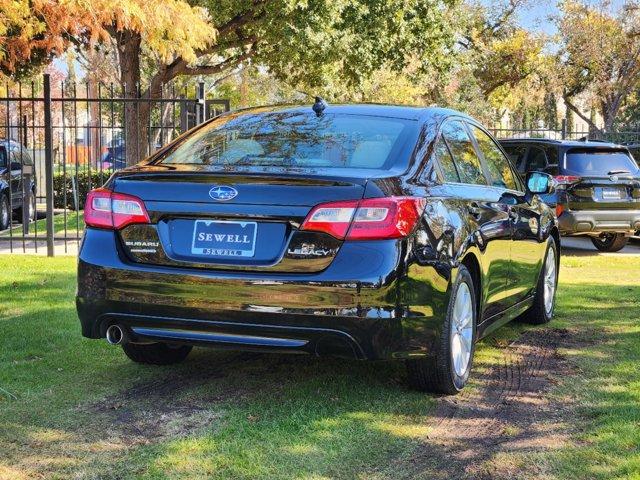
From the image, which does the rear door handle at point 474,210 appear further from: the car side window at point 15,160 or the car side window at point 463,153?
the car side window at point 15,160

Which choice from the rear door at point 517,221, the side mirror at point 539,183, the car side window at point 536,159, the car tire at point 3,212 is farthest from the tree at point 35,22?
the car tire at point 3,212

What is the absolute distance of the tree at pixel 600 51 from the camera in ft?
116

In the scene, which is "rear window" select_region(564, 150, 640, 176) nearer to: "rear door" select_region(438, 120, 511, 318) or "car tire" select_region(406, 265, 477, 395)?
"rear door" select_region(438, 120, 511, 318)

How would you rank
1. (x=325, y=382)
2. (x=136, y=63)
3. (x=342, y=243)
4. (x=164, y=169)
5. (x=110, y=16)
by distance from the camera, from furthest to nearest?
1. (x=136, y=63)
2. (x=110, y=16)
3. (x=325, y=382)
4. (x=164, y=169)
5. (x=342, y=243)

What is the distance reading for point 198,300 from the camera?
428 centimetres

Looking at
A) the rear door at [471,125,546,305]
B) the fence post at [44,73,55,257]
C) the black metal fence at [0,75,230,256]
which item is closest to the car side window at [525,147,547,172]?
the black metal fence at [0,75,230,256]

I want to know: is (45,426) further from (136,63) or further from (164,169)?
(136,63)

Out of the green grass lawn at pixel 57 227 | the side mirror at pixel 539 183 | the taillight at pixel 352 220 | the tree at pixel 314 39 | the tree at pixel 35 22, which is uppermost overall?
the tree at pixel 314 39

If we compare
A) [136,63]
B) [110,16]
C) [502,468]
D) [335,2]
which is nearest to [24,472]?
[502,468]

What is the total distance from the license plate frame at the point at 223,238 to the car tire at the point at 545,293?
3.42m

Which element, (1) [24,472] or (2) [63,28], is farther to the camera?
(2) [63,28]

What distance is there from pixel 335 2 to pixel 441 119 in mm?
14282

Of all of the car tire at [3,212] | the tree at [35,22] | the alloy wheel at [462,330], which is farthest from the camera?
the car tire at [3,212]

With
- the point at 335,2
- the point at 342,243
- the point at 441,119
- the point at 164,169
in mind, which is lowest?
the point at 342,243
